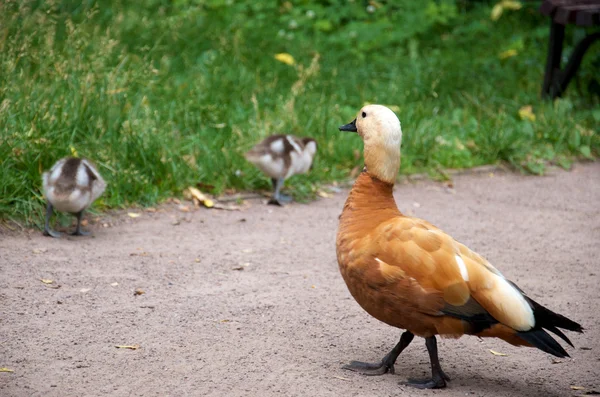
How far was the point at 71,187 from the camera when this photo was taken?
19.7ft

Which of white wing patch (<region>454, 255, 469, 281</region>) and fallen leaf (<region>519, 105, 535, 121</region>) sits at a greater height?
white wing patch (<region>454, 255, 469, 281</region>)

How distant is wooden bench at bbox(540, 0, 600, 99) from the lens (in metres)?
9.64

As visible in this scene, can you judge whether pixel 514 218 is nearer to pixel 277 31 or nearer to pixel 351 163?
pixel 351 163

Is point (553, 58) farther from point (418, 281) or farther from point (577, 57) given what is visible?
point (418, 281)

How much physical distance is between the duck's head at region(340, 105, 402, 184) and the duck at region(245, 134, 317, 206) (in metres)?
2.91

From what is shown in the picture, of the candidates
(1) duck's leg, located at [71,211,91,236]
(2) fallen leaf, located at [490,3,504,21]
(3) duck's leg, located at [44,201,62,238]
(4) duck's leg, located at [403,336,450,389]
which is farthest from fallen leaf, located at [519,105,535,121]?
(4) duck's leg, located at [403,336,450,389]

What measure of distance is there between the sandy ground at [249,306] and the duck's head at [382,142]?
1042 millimetres

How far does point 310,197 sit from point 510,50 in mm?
5518

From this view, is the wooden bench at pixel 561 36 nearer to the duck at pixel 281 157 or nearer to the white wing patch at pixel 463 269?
the duck at pixel 281 157

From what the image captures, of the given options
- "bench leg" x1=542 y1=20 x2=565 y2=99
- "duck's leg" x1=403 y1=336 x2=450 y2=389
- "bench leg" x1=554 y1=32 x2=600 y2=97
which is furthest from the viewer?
"bench leg" x1=542 y1=20 x2=565 y2=99

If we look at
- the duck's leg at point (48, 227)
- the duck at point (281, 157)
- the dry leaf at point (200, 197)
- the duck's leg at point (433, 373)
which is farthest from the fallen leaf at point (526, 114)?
the duck's leg at point (433, 373)

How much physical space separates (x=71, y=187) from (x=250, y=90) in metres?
3.97

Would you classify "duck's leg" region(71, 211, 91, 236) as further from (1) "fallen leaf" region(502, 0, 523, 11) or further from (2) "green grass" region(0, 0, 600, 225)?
(1) "fallen leaf" region(502, 0, 523, 11)

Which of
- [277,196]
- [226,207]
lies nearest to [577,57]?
[277,196]
